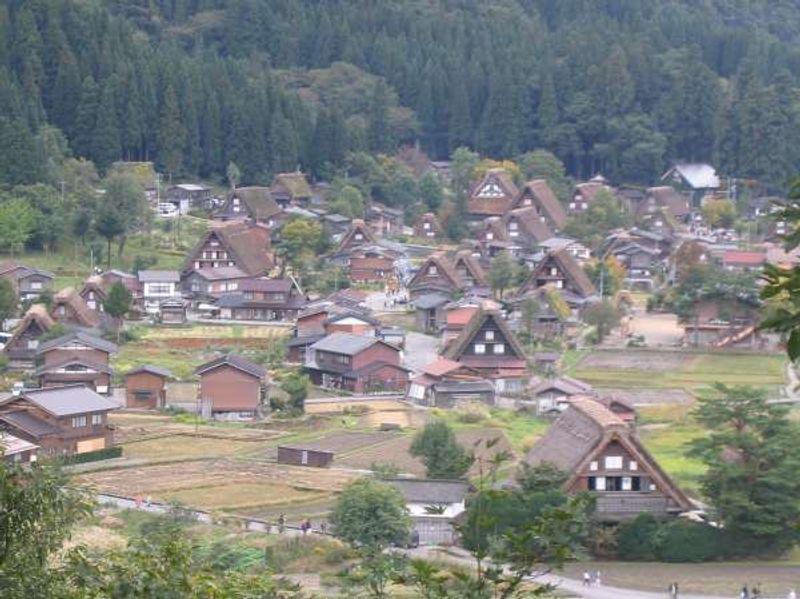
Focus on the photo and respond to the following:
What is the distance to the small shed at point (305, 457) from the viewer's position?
18297 mm

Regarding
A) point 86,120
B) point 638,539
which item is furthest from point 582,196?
→ point 638,539

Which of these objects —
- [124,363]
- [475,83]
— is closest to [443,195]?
[475,83]

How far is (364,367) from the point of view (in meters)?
22.2

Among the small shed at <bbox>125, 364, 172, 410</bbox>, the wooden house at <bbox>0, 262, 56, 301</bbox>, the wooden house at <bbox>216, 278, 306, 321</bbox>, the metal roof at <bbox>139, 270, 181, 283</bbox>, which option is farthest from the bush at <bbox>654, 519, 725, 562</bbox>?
the metal roof at <bbox>139, 270, 181, 283</bbox>

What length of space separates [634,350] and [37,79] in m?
16.7

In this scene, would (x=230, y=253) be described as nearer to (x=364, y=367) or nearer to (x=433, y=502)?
(x=364, y=367)

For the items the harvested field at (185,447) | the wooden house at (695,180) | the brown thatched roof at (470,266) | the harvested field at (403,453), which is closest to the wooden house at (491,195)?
the wooden house at (695,180)

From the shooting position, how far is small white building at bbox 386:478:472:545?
15141 mm

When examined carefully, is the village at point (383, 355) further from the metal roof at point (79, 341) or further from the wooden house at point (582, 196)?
the wooden house at point (582, 196)

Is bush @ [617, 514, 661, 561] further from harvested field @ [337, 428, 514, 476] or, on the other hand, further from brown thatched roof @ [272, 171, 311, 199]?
brown thatched roof @ [272, 171, 311, 199]

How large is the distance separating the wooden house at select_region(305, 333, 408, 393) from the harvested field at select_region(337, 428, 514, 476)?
2.77 metres

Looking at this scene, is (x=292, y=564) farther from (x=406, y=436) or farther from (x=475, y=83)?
(x=475, y=83)

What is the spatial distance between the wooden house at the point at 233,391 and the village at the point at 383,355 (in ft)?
0.08

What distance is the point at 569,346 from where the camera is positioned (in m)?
25.2
